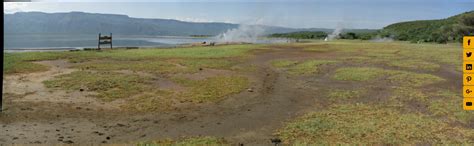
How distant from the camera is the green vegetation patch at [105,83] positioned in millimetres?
12836

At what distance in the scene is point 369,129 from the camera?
883 cm

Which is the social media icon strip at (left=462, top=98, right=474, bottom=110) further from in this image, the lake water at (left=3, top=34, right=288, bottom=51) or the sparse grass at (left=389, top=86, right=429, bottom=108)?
the lake water at (left=3, top=34, right=288, bottom=51)

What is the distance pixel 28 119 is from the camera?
30.6ft

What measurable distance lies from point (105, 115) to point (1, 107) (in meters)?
2.46

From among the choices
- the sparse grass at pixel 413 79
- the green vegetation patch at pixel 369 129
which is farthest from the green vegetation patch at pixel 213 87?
the sparse grass at pixel 413 79

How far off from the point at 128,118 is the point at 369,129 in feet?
19.2

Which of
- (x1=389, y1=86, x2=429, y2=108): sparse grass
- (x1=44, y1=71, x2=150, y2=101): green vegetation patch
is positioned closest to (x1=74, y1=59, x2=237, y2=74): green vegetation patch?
(x1=44, y1=71, x2=150, y2=101): green vegetation patch

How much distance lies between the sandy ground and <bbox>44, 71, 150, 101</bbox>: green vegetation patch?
2.02ft

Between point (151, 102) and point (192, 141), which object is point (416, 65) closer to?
point (151, 102)

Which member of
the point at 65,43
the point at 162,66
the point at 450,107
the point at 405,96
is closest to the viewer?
the point at 450,107

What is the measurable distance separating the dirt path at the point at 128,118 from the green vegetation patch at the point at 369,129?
0.64 metres

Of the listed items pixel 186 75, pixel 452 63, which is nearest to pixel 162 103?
pixel 186 75

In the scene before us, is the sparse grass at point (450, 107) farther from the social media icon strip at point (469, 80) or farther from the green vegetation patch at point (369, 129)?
the social media icon strip at point (469, 80)

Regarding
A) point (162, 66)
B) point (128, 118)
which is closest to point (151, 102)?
point (128, 118)
